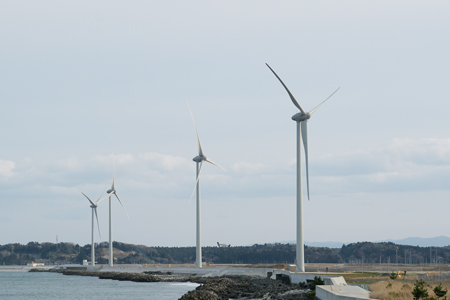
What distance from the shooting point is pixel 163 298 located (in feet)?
255

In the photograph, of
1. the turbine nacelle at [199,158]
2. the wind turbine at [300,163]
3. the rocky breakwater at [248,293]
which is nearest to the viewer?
the rocky breakwater at [248,293]

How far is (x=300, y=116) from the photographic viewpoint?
73562 millimetres

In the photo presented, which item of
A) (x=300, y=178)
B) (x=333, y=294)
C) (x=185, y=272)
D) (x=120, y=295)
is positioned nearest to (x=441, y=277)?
(x=300, y=178)

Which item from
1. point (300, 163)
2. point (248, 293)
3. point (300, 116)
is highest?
point (300, 116)

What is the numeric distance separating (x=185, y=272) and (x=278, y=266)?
71.0 ft

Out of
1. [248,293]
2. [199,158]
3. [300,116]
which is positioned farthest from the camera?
[199,158]

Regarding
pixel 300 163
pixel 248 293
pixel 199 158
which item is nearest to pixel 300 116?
pixel 300 163

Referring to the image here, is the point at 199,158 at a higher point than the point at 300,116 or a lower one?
lower

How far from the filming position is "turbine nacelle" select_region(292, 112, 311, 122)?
2879 inches

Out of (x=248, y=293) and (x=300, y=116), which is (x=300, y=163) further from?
(x=248, y=293)

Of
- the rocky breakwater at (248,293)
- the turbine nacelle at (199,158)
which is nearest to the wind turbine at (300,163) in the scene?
the rocky breakwater at (248,293)

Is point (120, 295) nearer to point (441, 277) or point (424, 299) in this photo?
point (441, 277)

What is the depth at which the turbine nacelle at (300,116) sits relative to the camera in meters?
73.1

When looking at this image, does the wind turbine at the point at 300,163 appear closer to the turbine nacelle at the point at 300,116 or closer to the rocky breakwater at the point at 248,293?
the turbine nacelle at the point at 300,116
